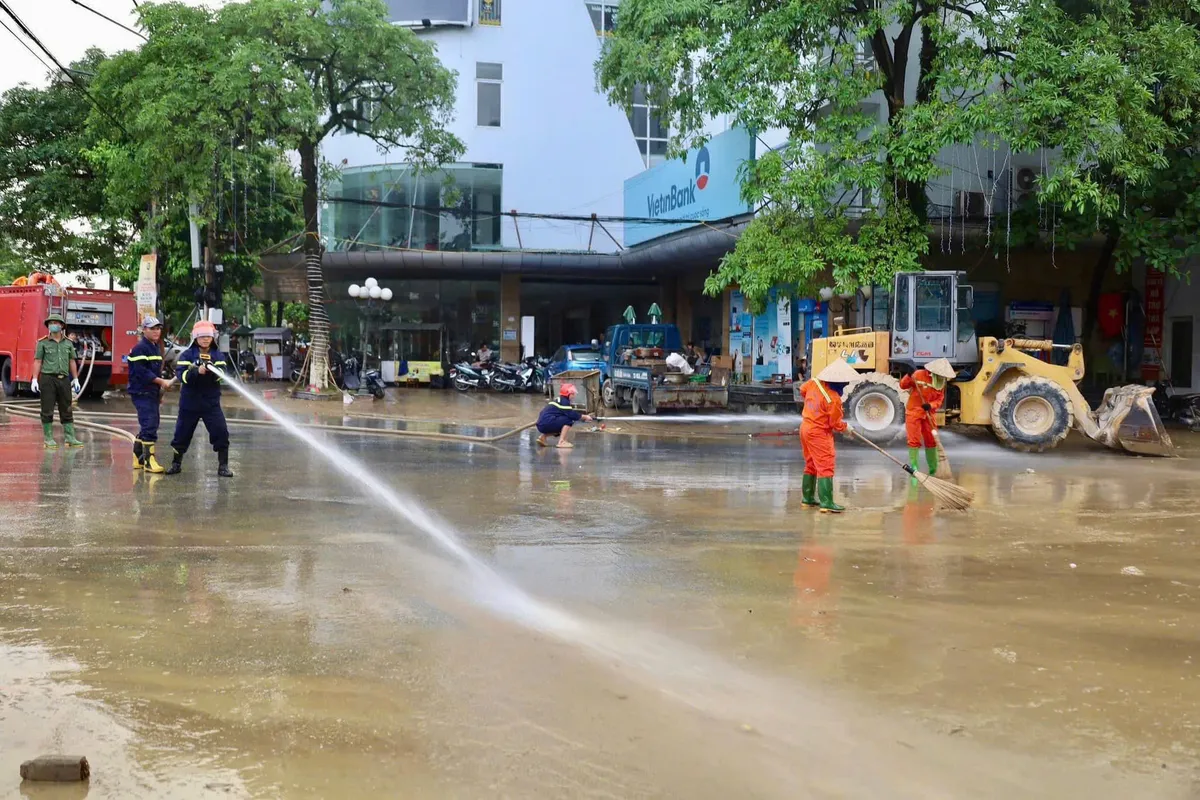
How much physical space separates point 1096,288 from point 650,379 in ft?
35.0

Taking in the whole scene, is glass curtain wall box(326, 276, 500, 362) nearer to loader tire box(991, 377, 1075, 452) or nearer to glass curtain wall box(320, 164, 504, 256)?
glass curtain wall box(320, 164, 504, 256)

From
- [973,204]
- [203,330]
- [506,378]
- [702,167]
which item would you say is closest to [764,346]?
[702,167]

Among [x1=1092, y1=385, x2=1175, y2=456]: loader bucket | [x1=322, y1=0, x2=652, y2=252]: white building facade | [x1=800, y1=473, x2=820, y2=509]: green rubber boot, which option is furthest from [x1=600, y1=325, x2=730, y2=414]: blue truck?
[x1=800, y1=473, x2=820, y2=509]: green rubber boot

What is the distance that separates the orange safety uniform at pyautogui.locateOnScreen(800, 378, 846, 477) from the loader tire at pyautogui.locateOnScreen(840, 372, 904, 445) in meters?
7.48

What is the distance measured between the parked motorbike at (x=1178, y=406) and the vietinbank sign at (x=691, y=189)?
34.3 ft

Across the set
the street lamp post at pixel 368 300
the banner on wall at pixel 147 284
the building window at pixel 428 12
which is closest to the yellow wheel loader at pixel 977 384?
the banner on wall at pixel 147 284

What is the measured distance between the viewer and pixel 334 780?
399 cm

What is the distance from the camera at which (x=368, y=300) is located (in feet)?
113

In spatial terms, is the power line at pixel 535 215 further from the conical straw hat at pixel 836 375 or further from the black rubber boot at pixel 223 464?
the black rubber boot at pixel 223 464

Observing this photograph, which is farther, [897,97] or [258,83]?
[258,83]

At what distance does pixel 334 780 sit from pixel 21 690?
1.88 meters

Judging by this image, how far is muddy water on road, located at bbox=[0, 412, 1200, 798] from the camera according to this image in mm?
4203

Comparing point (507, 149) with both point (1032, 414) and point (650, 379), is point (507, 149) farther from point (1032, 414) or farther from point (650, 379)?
point (1032, 414)

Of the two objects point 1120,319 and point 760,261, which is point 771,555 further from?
point 1120,319
